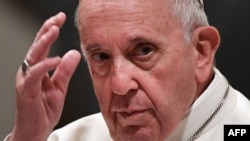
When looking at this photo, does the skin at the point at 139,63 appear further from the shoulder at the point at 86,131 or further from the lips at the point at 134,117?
the shoulder at the point at 86,131

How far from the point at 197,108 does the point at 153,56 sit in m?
0.29

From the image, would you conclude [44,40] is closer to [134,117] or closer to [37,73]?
[37,73]

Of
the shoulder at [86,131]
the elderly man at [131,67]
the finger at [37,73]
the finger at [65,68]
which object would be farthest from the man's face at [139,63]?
the shoulder at [86,131]

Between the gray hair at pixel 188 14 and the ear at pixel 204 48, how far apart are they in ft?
0.11

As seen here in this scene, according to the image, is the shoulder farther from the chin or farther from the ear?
the ear

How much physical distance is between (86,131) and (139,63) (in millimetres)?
659

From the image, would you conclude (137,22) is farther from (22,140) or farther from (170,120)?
(22,140)

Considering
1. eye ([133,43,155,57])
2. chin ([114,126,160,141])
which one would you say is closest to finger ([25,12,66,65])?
eye ([133,43,155,57])

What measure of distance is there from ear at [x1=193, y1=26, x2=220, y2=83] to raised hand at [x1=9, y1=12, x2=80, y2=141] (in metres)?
0.44

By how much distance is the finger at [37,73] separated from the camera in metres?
1.30

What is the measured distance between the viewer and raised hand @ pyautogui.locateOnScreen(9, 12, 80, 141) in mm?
1322

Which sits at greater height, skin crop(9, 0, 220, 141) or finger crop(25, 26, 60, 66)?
finger crop(25, 26, 60, 66)

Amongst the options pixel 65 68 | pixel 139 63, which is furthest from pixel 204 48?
pixel 65 68

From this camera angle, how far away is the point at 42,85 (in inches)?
58.0
